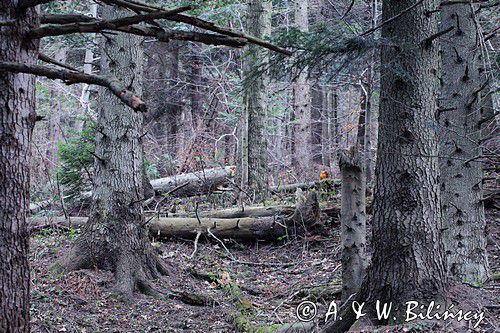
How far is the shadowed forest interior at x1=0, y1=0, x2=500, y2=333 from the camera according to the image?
3.45 meters

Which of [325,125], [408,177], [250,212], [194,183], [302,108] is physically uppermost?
[325,125]

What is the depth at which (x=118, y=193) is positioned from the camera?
24.0ft

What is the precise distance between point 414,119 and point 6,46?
147 inches

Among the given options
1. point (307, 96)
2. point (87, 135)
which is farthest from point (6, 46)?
point (307, 96)

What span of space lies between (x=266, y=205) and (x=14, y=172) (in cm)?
822

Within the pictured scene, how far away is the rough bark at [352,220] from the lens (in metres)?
6.38

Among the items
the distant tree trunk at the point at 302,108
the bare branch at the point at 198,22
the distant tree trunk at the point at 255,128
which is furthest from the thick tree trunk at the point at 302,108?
the bare branch at the point at 198,22

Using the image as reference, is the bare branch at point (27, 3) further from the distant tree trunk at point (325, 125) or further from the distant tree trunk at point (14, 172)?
the distant tree trunk at point (325, 125)

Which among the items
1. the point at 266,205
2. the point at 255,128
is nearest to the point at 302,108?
the point at 255,128

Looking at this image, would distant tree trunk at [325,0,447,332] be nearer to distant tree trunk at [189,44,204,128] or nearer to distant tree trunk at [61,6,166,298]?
distant tree trunk at [61,6,166,298]

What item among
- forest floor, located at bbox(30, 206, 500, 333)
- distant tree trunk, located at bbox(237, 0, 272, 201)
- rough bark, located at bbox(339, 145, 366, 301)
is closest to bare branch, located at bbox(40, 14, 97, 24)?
forest floor, located at bbox(30, 206, 500, 333)

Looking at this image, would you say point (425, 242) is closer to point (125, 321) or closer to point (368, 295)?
point (368, 295)

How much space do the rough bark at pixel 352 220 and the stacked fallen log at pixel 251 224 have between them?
135 inches

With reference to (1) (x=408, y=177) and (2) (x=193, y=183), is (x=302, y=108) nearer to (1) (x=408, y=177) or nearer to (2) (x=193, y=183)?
(2) (x=193, y=183)
